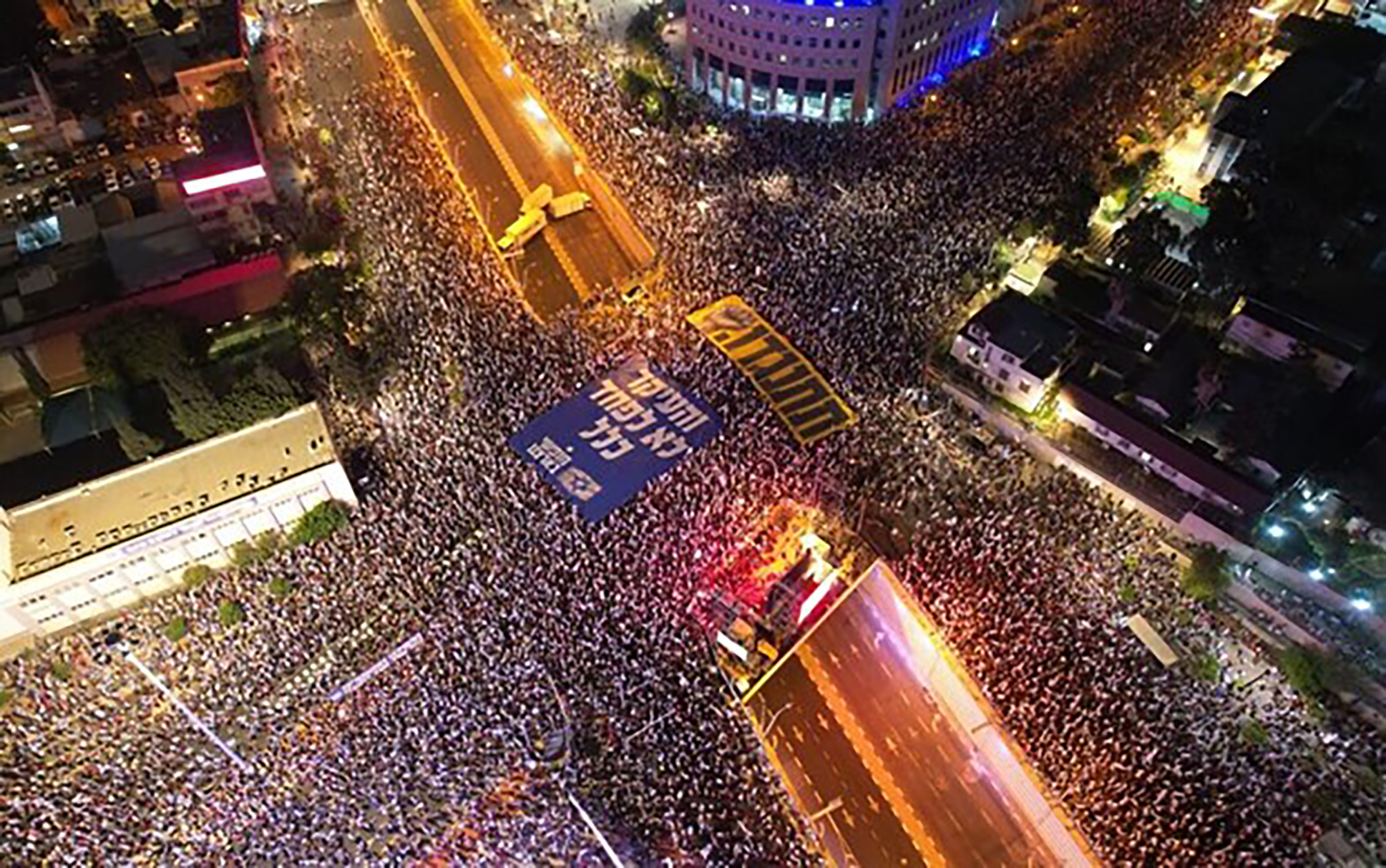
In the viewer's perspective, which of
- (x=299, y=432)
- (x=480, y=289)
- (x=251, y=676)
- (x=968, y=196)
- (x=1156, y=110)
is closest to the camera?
(x=251, y=676)

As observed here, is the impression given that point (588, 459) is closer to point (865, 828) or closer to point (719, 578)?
point (719, 578)

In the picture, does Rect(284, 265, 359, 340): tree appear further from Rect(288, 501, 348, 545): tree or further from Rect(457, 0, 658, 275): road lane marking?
Rect(457, 0, 658, 275): road lane marking

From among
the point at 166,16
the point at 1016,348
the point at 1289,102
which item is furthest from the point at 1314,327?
the point at 166,16

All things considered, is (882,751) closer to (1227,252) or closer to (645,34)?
(1227,252)

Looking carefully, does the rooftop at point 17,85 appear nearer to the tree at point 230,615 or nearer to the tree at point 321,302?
the tree at point 321,302

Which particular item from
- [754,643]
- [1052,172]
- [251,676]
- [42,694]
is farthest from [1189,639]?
[42,694]

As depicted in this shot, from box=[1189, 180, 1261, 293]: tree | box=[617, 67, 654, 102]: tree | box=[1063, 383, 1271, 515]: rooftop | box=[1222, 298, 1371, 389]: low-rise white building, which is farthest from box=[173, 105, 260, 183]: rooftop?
box=[1222, 298, 1371, 389]: low-rise white building
